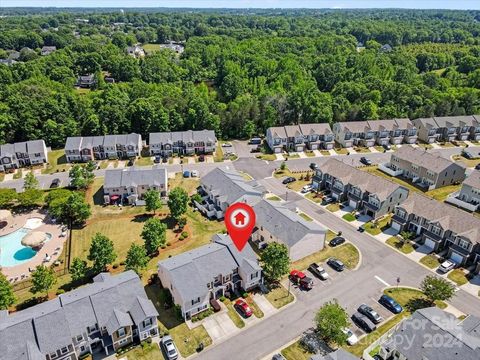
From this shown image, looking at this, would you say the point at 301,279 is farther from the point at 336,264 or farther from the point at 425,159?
the point at 425,159

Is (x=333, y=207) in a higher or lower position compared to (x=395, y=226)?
lower

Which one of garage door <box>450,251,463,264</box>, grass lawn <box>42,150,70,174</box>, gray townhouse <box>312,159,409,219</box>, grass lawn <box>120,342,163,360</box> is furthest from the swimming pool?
garage door <box>450,251,463,264</box>

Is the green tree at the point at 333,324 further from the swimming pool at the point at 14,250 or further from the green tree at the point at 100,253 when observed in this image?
the swimming pool at the point at 14,250

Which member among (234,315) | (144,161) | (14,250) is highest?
(144,161)

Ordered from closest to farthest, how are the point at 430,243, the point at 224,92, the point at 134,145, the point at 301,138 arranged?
1. the point at 430,243
2. the point at 134,145
3. the point at 301,138
4. the point at 224,92

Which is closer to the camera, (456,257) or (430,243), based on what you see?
(456,257)

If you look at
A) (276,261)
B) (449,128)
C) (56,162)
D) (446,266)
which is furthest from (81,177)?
(449,128)
